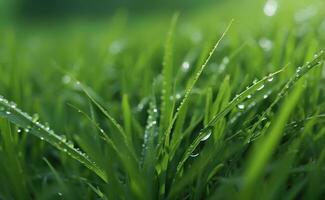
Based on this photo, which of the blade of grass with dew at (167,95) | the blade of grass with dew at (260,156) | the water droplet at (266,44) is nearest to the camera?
the blade of grass with dew at (260,156)

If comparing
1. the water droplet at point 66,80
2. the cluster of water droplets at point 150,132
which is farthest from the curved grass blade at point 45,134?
the water droplet at point 66,80

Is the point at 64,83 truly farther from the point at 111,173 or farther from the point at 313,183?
the point at 313,183

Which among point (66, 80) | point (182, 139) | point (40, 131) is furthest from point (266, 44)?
point (40, 131)

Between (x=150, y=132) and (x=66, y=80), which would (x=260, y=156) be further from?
(x=66, y=80)

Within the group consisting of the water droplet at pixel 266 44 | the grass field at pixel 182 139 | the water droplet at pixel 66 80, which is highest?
the water droplet at pixel 66 80

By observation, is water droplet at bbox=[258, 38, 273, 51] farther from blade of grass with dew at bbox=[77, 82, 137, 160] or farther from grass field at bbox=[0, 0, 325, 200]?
blade of grass with dew at bbox=[77, 82, 137, 160]

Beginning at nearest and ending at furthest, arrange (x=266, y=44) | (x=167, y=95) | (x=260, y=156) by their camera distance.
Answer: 1. (x=260, y=156)
2. (x=167, y=95)
3. (x=266, y=44)

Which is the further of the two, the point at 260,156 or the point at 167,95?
the point at 167,95

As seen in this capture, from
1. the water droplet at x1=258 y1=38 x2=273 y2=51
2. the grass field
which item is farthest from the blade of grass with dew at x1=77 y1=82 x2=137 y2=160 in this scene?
the water droplet at x1=258 y1=38 x2=273 y2=51

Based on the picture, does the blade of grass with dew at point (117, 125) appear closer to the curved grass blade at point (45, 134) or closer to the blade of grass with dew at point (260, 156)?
the curved grass blade at point (45, 134)

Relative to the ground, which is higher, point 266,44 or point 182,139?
point 266,44

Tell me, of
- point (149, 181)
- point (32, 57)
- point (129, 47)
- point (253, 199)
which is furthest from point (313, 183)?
point (32, 57)
